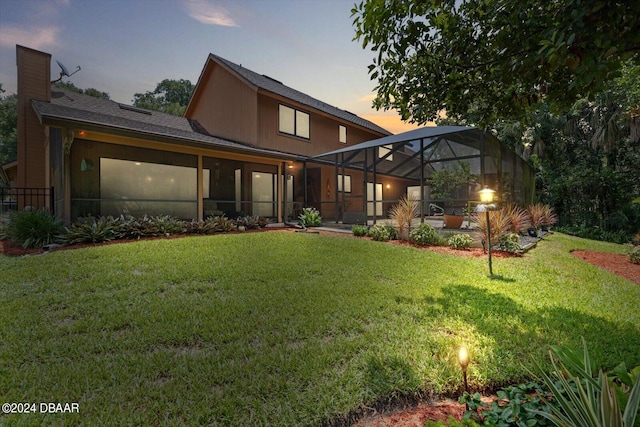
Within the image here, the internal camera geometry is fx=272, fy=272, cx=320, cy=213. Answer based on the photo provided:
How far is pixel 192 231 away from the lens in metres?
8.90

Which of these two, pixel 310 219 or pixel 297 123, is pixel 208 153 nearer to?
pixel 310 219

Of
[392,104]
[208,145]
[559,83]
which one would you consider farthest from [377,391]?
[208,145]

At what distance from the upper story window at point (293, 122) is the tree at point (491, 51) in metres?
11.2

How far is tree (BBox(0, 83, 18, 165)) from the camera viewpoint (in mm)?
22672

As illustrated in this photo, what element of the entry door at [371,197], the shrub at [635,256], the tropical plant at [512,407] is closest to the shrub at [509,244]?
the shrub at [635,256]

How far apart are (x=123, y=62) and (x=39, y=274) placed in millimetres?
10667

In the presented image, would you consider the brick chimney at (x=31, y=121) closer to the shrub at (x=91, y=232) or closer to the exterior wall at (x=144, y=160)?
the exterior wall at (x=144, y=160)

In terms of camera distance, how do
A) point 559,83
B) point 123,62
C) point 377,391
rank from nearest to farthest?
point 377,391
point 559,83
point 123,62

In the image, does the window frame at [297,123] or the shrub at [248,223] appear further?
the window frame at [297,123]

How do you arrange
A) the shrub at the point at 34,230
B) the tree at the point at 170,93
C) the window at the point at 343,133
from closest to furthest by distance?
the shrub at the point at 34,230 → the window at the point at 343,133 → the tree at the point at 170,93

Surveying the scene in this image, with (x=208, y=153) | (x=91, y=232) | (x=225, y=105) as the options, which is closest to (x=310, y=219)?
(x=208, y=153)

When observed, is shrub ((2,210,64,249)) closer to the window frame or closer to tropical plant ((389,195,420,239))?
tropical plant ((389,195,420,239))

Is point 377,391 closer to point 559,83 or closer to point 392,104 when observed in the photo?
point 392,104

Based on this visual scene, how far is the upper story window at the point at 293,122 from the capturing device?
14.0m
